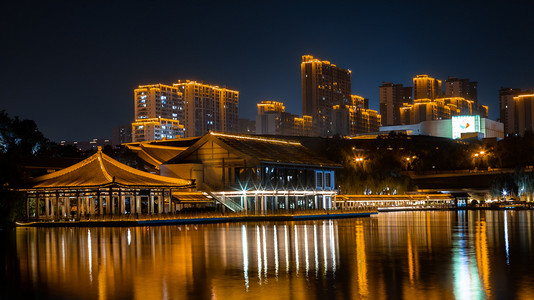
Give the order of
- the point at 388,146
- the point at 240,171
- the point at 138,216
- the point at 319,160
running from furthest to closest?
the point at 388,146
the point at 319,160
the point at 240,171
the point at 138,216

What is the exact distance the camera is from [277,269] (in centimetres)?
2283

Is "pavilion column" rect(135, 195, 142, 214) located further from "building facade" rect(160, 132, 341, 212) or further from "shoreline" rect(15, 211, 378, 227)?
"building facade" rect(160, 132, 341, 212)

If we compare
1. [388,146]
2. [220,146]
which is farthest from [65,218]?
[388,146]

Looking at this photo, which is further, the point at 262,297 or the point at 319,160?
the point at 319,160

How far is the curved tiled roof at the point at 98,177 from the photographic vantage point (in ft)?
197

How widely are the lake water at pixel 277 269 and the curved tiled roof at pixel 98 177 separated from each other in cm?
2412

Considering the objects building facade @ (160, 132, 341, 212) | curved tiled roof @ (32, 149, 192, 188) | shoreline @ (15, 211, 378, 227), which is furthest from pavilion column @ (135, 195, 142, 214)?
building facade @ (160, 132, 341, 212)

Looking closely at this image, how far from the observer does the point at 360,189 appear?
364ft

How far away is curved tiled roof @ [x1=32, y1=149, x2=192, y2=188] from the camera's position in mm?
59938

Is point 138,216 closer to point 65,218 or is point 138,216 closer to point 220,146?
point 65,218

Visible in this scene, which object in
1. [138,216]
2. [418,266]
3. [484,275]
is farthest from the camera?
[138,216]

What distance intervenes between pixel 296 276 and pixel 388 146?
16118 cm

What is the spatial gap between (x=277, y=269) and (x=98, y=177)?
40438 mm

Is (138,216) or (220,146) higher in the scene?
(220,146)
